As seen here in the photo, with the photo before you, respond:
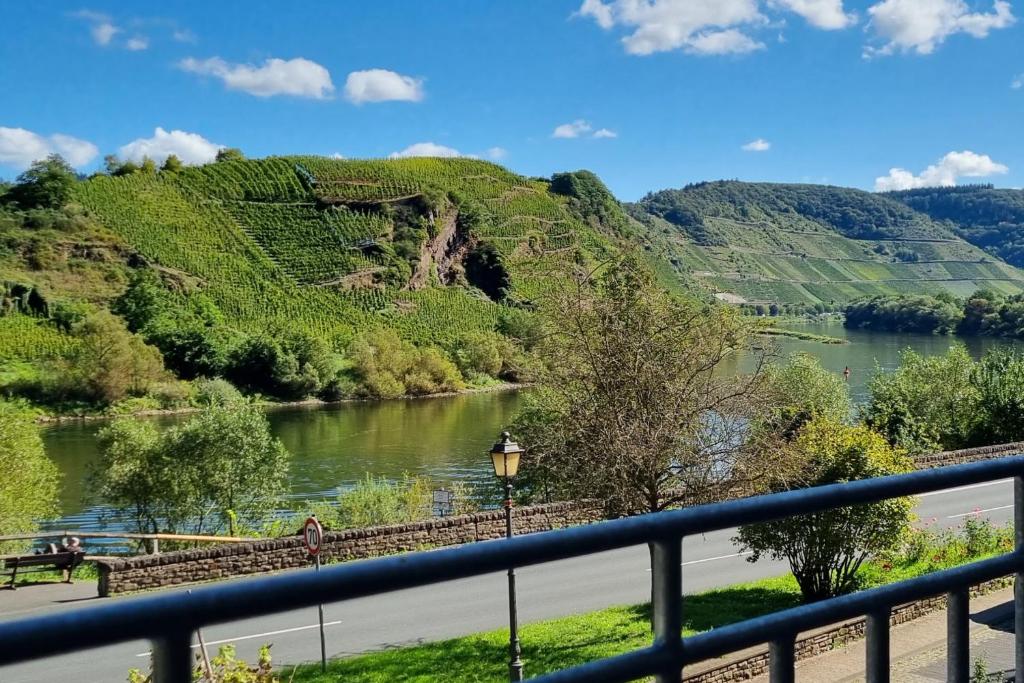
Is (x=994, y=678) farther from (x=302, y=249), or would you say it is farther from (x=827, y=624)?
(x=302, y=249)

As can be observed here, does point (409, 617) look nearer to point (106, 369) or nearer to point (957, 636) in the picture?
point (957, 636)

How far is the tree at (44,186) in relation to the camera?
10325 cm

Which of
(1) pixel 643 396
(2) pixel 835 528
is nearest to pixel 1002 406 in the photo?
(1) pixel 643 396

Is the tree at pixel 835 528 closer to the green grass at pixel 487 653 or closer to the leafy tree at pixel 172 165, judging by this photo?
the green grass at pixel 487 653

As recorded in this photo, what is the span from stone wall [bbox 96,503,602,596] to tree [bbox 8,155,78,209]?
99.6 metres

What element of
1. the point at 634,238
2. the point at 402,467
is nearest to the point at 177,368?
the point at 402,467

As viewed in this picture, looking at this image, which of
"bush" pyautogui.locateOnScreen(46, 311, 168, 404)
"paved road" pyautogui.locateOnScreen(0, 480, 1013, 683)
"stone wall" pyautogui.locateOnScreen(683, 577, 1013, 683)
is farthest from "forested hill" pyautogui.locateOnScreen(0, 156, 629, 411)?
"stone wall" pyautogui.locateOnScreen(683, 577, 1013, 683)

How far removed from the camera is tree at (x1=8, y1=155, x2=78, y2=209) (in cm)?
10325

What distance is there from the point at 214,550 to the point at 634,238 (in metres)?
10.8

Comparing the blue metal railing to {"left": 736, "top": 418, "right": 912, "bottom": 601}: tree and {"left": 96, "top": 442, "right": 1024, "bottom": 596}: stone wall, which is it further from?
{"left": 96, "top": 442, "right": 1024, "bottom": 596}: stone wall

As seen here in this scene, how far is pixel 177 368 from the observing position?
76.4 m

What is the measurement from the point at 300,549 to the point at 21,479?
573 inches

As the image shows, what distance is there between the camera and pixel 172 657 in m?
1.09

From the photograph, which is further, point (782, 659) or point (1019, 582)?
point (1019, 582)
